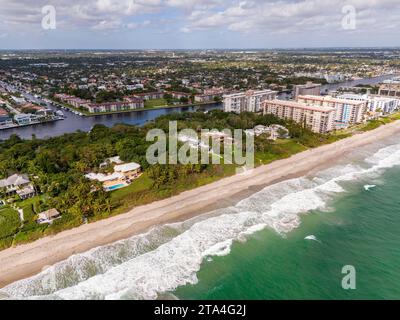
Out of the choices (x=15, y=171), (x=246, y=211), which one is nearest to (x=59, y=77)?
(x=15, y=171)

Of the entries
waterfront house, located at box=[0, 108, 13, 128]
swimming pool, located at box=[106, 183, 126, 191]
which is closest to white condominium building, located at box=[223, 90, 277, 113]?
swimming pool, located at box=[106, 183, 126, 191]

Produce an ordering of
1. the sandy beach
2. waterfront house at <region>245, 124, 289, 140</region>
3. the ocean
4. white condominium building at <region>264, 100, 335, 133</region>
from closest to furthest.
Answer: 1. the ocean
2. the sandy beach
3. waterfront house at <region>245, 124, 289, 140</region>
4. white condominium building at <region>264, 100, 335, 133</region>

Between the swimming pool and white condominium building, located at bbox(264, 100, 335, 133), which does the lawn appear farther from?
the swimming pool

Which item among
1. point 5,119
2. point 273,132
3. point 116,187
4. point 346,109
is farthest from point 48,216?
point 346,109

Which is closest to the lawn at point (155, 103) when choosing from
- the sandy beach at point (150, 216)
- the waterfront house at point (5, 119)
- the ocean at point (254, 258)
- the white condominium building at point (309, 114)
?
the waterfront house at point (5, 119)

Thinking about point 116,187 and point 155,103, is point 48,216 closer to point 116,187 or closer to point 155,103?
point 116,187
